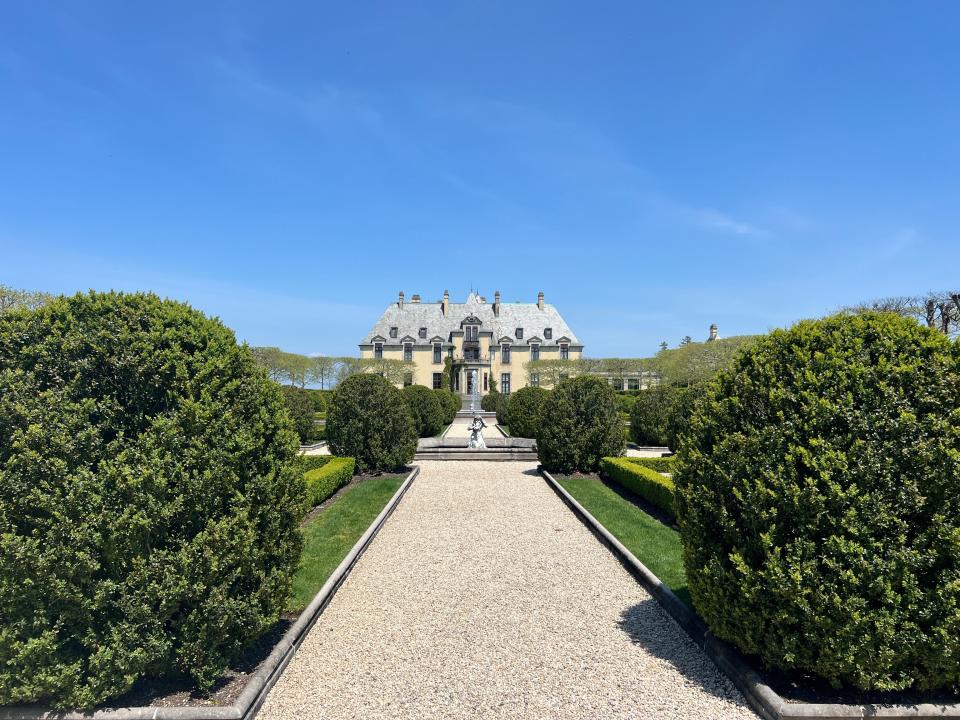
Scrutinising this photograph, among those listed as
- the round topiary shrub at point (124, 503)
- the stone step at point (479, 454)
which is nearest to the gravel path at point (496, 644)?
the round topiary shrub at point (124, 503)

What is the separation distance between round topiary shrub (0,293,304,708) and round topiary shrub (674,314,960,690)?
3803 mm

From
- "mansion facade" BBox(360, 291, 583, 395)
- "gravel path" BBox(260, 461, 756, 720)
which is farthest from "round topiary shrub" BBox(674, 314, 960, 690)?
"mansion facade" BBox(360, 291, 583, 395)

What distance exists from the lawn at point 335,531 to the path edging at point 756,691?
3925mm

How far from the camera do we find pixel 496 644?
521 cm

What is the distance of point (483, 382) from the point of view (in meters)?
60.2

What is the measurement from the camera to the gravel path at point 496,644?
423 cm

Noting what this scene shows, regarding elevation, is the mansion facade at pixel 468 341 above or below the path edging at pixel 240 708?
above

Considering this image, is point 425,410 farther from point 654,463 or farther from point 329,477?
point 329,477

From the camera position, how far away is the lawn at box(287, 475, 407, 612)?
6.52 meters

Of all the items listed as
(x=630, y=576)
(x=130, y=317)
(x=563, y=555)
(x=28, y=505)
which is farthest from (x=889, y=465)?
(x=28, y=505)

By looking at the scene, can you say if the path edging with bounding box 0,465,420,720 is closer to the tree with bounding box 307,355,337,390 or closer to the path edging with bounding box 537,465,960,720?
the path edging with bounding box 537,465,960,720

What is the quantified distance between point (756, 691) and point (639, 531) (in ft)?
16.2


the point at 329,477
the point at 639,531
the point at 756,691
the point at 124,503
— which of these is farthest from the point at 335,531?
the point at 756,691

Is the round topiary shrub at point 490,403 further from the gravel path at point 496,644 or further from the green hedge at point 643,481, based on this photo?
the gravel path at point 496,644
